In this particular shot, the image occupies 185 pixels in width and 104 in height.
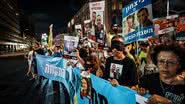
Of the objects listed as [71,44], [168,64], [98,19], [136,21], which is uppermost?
[98,19]

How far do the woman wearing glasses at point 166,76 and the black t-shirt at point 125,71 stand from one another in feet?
6.30

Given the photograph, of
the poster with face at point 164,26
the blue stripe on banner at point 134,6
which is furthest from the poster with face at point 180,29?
the blue stripe on banner at point 134,6

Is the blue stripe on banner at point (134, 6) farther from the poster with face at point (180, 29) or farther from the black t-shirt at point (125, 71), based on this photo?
the poster with face at point (180, 29)

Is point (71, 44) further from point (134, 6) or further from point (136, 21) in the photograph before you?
point (134, 6)

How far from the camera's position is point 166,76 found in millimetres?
4367

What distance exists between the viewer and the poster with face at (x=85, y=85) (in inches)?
277

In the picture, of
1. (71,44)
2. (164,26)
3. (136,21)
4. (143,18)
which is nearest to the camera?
(143,18)

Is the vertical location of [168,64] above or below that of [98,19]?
below

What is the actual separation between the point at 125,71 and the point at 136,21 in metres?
1.19

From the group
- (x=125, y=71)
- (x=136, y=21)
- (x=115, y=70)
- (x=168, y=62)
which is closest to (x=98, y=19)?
(x=136, y=21)

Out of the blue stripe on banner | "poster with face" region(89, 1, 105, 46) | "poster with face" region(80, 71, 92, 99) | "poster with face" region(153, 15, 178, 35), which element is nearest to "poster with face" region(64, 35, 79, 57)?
"poster with face" region(89, 1, 105, 46)

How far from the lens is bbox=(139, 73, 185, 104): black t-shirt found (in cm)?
406

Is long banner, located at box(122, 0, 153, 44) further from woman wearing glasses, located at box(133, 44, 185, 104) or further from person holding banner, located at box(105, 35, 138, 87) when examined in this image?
woman wearing glasses, located at box(133, 44, 185, 104)

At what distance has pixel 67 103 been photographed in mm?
10633
